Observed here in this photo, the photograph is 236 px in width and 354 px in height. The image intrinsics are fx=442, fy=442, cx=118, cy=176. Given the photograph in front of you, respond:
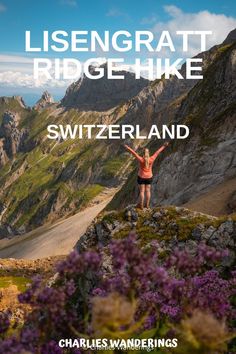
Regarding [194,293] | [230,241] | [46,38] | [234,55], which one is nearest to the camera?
[194,293]

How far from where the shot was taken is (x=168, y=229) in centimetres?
1955

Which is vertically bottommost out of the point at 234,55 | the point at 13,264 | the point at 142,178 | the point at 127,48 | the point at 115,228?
the point at 13,264

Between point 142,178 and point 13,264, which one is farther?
point 13,264

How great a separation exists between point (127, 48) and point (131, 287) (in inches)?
1808

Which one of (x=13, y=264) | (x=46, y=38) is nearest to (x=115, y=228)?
(x=46, y=38)

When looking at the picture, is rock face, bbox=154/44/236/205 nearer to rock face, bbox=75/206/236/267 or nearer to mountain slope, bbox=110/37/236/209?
mountain slope, bbox=110/37/236/209

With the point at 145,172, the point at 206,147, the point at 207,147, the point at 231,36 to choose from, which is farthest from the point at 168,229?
the point at 231,36

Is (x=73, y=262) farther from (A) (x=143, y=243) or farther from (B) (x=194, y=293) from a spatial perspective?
(A) (x=143, y=243)

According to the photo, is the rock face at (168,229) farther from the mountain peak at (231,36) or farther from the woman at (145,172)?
the mountain peak at (231,36)

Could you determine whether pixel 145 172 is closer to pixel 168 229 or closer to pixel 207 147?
pixel 168 229

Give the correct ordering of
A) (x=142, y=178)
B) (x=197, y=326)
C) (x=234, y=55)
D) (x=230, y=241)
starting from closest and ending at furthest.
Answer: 1. (x=197, y=326)
2. (x=230, y=241)
3. (x=142, y=178)
4. (x=234, y=55)

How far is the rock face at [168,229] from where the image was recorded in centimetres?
1692

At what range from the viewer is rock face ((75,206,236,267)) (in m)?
16.9

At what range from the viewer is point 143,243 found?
18.8m
